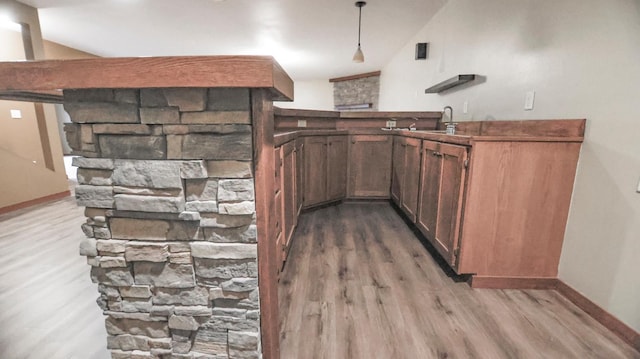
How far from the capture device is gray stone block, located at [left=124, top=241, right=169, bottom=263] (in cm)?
84

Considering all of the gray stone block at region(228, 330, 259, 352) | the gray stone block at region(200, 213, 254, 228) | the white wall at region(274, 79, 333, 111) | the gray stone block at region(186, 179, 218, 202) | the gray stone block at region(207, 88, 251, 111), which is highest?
the white wall at region(274, 79, 333, 111)

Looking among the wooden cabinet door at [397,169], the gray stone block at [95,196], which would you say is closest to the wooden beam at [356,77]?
the wooden cabinet door at [397,169]

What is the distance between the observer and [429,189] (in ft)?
7.43

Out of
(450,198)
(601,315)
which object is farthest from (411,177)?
(601,315)

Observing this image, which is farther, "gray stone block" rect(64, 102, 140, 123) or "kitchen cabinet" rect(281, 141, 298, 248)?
"kitchen cabinet" rect(281, 141, 298, 248)

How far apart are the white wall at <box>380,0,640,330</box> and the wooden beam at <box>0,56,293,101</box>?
1.73 m

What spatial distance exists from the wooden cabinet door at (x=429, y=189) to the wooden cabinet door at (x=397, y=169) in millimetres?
612

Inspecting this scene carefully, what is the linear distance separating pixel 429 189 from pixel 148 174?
201 centimetres

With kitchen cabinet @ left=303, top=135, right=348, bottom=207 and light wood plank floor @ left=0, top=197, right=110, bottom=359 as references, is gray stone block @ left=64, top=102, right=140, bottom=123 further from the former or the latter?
kitchen cabinet @ left=303, top=135, right=348, bottom=207

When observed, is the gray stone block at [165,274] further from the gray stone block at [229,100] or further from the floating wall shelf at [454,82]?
the floating wall shelf at [454,82]

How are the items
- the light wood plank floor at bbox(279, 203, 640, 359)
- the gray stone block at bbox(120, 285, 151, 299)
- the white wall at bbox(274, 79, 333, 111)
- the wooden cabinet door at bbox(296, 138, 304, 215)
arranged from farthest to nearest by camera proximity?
the white wall at bbox(274, 79, 333, 111) < the wooden cabinet door at bbox(296, 138, 304, 215) < the light wood plank floor at bbox(279, 203, 640, 359) < the gray stone block at bbox(120, 285, 151, 299)

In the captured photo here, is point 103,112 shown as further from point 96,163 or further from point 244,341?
point 244,341

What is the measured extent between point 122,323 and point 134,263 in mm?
241

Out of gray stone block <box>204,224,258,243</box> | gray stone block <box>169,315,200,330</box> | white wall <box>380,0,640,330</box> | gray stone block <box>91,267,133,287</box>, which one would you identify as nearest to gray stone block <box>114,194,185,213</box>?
gray stone block <box>204,224,258,243</box>
